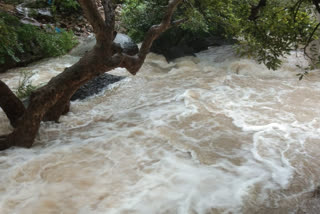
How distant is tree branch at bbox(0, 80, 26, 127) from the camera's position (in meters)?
4.15

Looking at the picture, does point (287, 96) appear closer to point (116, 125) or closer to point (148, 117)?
point (148, 117)

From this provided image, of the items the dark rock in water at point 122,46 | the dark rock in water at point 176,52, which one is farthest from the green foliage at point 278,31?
the dark rock in water at point 176,52

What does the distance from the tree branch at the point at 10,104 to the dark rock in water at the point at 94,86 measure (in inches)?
83.6

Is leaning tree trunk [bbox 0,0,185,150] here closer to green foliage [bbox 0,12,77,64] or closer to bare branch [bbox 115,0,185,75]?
bare branch [bbox 115,0,185,75]

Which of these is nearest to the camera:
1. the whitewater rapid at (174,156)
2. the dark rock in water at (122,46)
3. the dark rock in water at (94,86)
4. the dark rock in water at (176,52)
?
the whitewater rapid at (174,156)

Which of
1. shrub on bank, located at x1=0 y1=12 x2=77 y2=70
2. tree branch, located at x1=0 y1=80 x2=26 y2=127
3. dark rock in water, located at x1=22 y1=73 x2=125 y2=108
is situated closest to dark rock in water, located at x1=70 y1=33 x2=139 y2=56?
shrub on bank, located at x1=0 y1=12 x2=77 y2=70

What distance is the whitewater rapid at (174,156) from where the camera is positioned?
10.2 feet

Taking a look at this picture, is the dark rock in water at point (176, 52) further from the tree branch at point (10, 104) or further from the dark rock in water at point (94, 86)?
the tree branch at point (10, 104)

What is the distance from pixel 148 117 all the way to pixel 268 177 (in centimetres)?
248

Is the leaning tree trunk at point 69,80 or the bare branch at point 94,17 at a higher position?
the bare branch at point 94,17

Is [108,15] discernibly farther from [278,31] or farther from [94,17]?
[278,31]

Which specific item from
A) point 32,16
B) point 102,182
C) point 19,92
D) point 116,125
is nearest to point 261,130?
point 116,125

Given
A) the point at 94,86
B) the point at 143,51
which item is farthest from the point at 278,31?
the point at 94,86

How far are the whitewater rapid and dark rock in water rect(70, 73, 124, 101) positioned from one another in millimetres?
207
